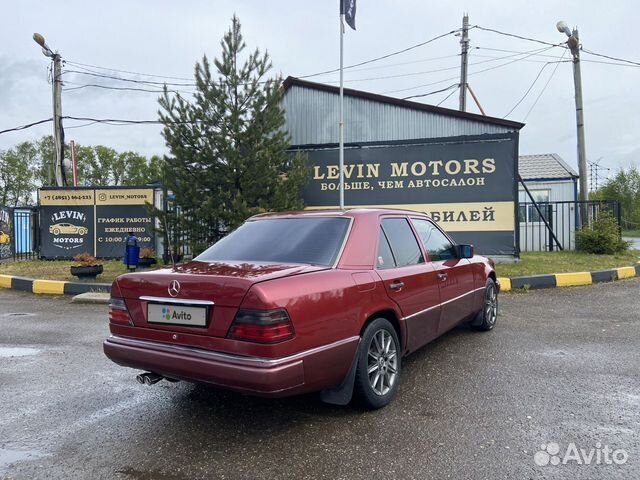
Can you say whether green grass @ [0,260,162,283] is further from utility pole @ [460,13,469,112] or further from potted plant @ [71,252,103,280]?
utility pole @ [460,13,469,112]

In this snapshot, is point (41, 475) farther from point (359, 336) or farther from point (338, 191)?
point (338, 191)

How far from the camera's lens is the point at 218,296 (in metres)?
3.02

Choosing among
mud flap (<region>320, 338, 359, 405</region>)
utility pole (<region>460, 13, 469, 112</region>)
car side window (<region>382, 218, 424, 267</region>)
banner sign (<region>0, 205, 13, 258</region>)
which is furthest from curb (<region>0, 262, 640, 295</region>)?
utility pole (<region>460, 13, 469, 112</region>)

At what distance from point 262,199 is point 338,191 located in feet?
8.68

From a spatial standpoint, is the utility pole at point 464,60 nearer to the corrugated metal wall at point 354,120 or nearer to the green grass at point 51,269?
the corrugated metal wall at point 354,120

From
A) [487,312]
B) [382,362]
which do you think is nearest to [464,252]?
[487,312]

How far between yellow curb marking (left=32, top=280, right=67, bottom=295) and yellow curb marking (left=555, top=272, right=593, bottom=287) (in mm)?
9743

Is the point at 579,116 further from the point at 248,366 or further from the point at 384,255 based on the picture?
the point at 248,366

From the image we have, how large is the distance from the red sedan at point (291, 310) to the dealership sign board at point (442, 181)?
24.2 ft

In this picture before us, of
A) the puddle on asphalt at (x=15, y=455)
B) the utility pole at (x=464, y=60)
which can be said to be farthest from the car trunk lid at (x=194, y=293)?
the utility pole at (x=464, y=60)

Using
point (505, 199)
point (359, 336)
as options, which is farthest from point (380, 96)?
point (359, 336)

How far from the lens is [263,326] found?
286 centimetres

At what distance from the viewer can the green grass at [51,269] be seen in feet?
34.7

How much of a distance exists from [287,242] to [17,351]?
363 centimetres
